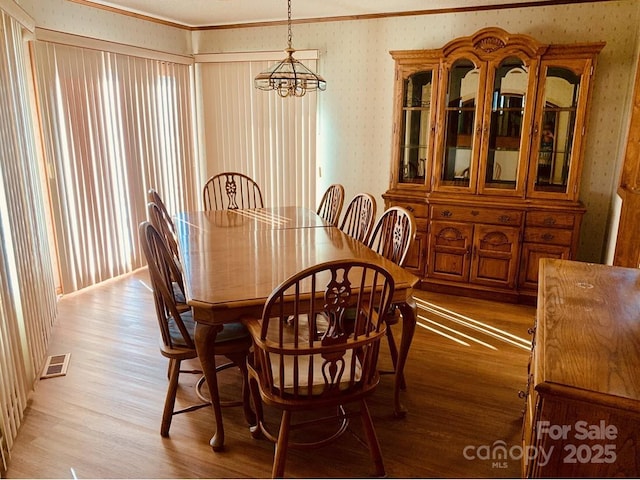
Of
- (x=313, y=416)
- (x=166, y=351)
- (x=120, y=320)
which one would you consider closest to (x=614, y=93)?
(x=313, y=416)

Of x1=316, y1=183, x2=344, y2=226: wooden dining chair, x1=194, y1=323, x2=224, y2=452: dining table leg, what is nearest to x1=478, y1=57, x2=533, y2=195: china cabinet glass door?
x1=316, y1=183, x2=344, y2=226: wooden dining chair

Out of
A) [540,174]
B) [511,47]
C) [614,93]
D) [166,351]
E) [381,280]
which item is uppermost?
[511,47]

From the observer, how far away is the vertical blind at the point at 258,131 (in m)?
4.75

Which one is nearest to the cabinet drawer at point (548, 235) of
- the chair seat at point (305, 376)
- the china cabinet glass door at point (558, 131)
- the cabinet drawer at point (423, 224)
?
the china cabinet glass door at point (558, 131)

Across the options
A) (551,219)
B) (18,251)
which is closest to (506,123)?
(551,219)

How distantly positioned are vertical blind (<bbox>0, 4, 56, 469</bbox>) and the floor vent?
0.15ft

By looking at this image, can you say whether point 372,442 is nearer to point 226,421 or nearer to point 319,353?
point 319,353

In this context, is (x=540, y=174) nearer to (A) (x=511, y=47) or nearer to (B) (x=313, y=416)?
(A) (x=511, y=47)

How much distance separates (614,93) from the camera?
3.61 m

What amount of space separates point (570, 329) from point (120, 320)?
10.00 feet

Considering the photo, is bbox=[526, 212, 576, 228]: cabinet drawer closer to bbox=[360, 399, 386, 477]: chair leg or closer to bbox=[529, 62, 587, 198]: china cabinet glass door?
bbox=[529, 62, 587, 198]: china cabinet glass door

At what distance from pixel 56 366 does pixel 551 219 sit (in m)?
3.56

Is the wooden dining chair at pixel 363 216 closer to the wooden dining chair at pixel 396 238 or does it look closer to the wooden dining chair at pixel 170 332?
the wooden dining chair at pixel 396 238

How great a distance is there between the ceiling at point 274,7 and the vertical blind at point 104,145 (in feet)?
1.44
